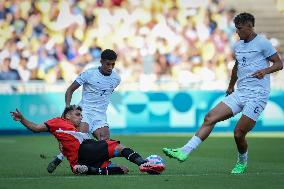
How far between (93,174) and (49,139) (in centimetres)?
1075

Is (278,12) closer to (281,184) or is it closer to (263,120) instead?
(263,120)

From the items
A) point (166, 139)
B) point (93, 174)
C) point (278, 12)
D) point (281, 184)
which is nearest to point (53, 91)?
point (166, 139)

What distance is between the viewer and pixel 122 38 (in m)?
26.9

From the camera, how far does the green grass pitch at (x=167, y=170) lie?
920cm

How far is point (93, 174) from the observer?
10500 millimetres

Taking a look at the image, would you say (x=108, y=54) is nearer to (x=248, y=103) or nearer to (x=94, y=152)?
(x=94, y=152)

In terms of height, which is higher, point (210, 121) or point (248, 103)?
point (248, 103)

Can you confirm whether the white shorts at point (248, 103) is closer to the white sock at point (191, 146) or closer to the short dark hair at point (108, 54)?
the white sock at point (191, 146)

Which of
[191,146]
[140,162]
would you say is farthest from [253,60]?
[140,162]

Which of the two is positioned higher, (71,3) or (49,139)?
(71,3)

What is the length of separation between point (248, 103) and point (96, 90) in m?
2.90

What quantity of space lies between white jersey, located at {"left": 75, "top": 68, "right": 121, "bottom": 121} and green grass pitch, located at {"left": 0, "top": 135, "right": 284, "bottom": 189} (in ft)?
3.24

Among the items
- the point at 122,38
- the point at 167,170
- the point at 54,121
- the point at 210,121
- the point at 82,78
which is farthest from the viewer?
the point at 122,38

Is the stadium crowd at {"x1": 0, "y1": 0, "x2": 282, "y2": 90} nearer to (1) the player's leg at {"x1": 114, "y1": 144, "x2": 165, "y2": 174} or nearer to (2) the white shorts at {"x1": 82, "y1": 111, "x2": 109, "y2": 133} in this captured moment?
(2) the white shorts at {"x1": 82, "y1": 111, "x2": 109, "y2": 133}
